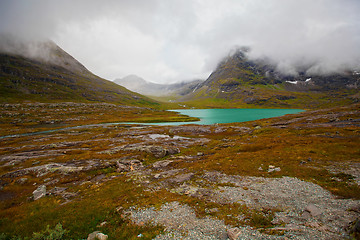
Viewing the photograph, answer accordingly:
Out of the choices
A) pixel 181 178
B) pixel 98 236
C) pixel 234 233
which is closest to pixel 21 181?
pixel 98 236

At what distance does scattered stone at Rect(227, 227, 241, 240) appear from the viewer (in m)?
12.7

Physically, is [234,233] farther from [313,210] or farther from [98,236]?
[98,236]

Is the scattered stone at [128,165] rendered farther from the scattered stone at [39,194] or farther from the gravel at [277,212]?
the gravel at [277,212]

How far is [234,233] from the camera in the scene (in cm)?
1309

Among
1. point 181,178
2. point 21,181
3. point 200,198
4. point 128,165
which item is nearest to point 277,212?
point 200,198

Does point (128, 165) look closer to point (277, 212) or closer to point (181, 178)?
point (181, 178)

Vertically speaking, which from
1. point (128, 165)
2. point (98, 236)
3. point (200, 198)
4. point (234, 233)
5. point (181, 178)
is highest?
point (234, 233)

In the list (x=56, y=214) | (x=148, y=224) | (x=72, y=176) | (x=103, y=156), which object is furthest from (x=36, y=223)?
(x=103, y=156)

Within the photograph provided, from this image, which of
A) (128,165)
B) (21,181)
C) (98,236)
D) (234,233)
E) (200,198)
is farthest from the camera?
(128,165)

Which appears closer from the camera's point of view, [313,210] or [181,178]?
[313,210]

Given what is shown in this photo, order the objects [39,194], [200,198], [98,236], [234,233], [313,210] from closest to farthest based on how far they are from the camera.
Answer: [234,233] < [98,236] < [313,210] < [200,198] < [39,194]

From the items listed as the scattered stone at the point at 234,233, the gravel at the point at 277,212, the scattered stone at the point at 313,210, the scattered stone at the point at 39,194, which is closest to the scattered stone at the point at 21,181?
the scattered stone at the point at 39,194

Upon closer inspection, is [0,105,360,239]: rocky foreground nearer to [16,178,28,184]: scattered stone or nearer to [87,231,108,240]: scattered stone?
[87,231,108,240]: scattered stone

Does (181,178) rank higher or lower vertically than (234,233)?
lower
